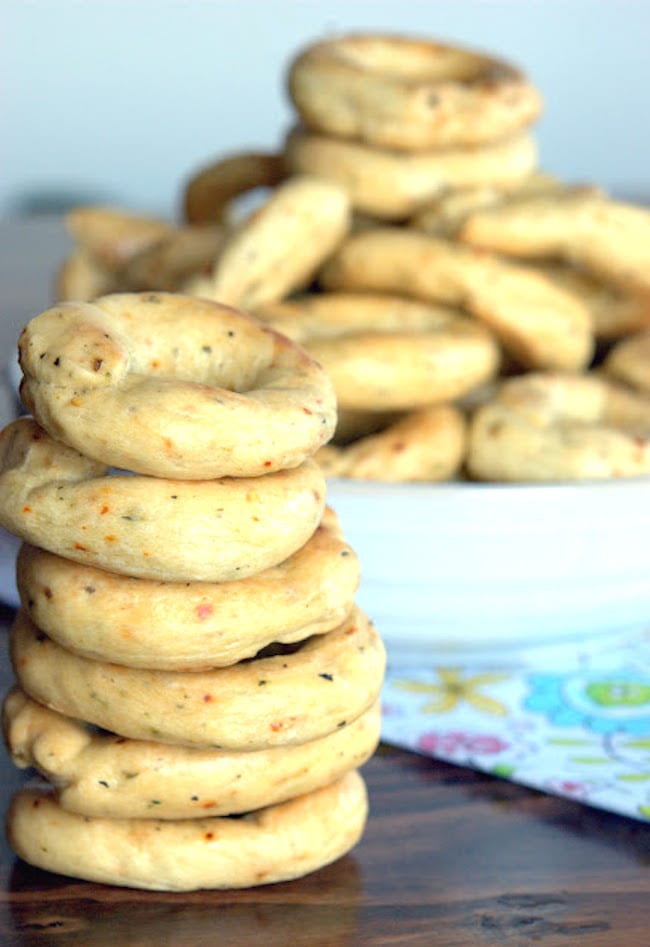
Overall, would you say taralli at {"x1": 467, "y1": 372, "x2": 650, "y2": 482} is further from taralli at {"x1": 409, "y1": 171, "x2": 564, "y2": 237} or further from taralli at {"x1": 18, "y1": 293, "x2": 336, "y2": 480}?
taralli at {"x1": 18, "y1": 293, "x2": 336, "y2": 480}

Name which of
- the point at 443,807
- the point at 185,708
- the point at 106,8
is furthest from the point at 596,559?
the point at 106,8

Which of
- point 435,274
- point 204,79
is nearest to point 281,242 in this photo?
point 435,274

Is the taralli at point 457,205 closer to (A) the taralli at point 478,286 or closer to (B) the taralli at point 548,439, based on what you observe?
(A) the taralli at point 478,286

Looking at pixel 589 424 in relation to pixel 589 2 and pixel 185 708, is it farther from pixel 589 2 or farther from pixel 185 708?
pixel 589 2

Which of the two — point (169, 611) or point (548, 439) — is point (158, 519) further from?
point (548, 439)

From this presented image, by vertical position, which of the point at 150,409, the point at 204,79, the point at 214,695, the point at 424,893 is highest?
the point at 150,409

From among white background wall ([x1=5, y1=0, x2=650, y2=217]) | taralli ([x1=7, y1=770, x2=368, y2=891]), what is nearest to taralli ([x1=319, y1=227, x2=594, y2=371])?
taralli ([x1=7, y1=770, x2=368, y2=891])

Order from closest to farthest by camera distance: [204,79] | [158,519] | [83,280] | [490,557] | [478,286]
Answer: [158,519], [490,557], [478,286], [83,280], [204,79]
